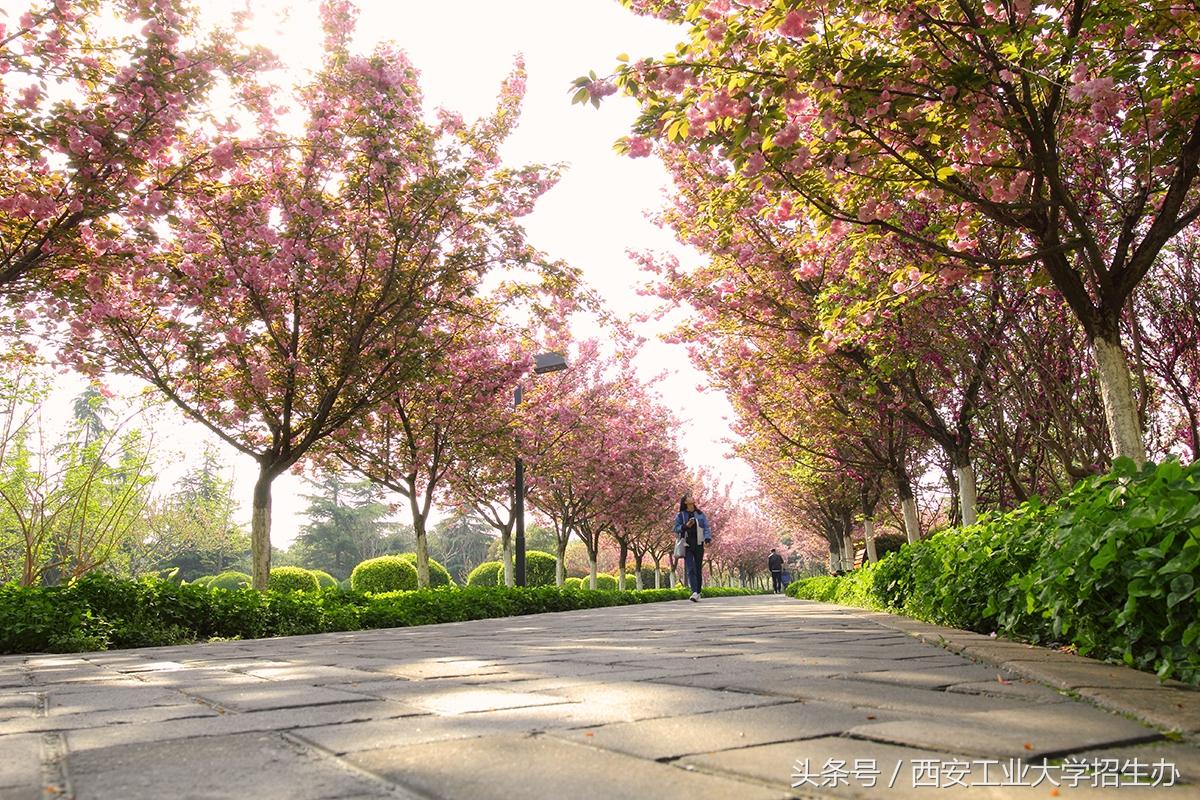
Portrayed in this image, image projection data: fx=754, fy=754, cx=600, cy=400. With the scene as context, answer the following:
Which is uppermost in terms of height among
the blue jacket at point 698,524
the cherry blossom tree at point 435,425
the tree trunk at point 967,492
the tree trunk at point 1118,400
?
the cherry blossom tree at point 435,425

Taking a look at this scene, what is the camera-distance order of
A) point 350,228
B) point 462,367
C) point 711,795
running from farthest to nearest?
point 462,367 < point 350,228 < point 711,795

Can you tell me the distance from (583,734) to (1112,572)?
2.43 meters

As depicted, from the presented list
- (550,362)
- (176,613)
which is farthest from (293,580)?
(176,613)

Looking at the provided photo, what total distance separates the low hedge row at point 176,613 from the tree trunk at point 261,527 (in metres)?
0.78

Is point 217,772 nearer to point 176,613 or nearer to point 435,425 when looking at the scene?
point 176,613

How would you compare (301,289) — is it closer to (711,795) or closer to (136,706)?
(136,706)

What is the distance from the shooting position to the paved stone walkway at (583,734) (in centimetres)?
149

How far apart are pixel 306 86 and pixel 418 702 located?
28.7ft

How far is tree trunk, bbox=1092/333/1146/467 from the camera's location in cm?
492

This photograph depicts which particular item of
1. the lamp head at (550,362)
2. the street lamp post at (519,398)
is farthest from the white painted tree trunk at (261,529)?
the lamp head at (550,362)

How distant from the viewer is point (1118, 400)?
4.99 m

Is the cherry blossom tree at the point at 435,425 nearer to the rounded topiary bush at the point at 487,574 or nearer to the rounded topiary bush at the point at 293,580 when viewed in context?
the rounded topiary bush at the point at 293,580

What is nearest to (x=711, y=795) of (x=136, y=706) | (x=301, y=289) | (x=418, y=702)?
(x=418, y=702)

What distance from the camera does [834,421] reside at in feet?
40.6
